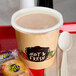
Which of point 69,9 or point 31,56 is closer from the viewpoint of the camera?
point 31,56

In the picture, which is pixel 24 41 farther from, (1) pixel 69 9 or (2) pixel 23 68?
(1) pixel 69 9

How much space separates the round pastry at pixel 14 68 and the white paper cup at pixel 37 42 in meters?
0.02

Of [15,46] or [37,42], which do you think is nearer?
[37,42]

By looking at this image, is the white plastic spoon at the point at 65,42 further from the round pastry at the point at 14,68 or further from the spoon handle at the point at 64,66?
the round pastry at the point at 14,68

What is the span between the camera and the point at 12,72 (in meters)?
0.40

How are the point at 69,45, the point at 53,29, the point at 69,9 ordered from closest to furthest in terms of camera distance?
the point at 53,29 < the point at 69,45 < the point at 69,9

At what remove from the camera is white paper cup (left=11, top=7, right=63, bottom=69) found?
0.39 meters

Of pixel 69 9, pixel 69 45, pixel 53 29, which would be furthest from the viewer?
pixel 69 9

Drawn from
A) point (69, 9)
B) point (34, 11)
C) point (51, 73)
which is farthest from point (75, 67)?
point (69, 9)

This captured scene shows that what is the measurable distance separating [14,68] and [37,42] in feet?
0.25

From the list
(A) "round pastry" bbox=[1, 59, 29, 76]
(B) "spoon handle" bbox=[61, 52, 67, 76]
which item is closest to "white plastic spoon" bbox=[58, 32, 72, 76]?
(B) "spoon handle" bbox=[61, 52, 67, 76]

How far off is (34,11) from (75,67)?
0.54 feet

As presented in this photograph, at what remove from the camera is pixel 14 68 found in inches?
16.2

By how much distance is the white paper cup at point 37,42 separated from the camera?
1.27 feet
